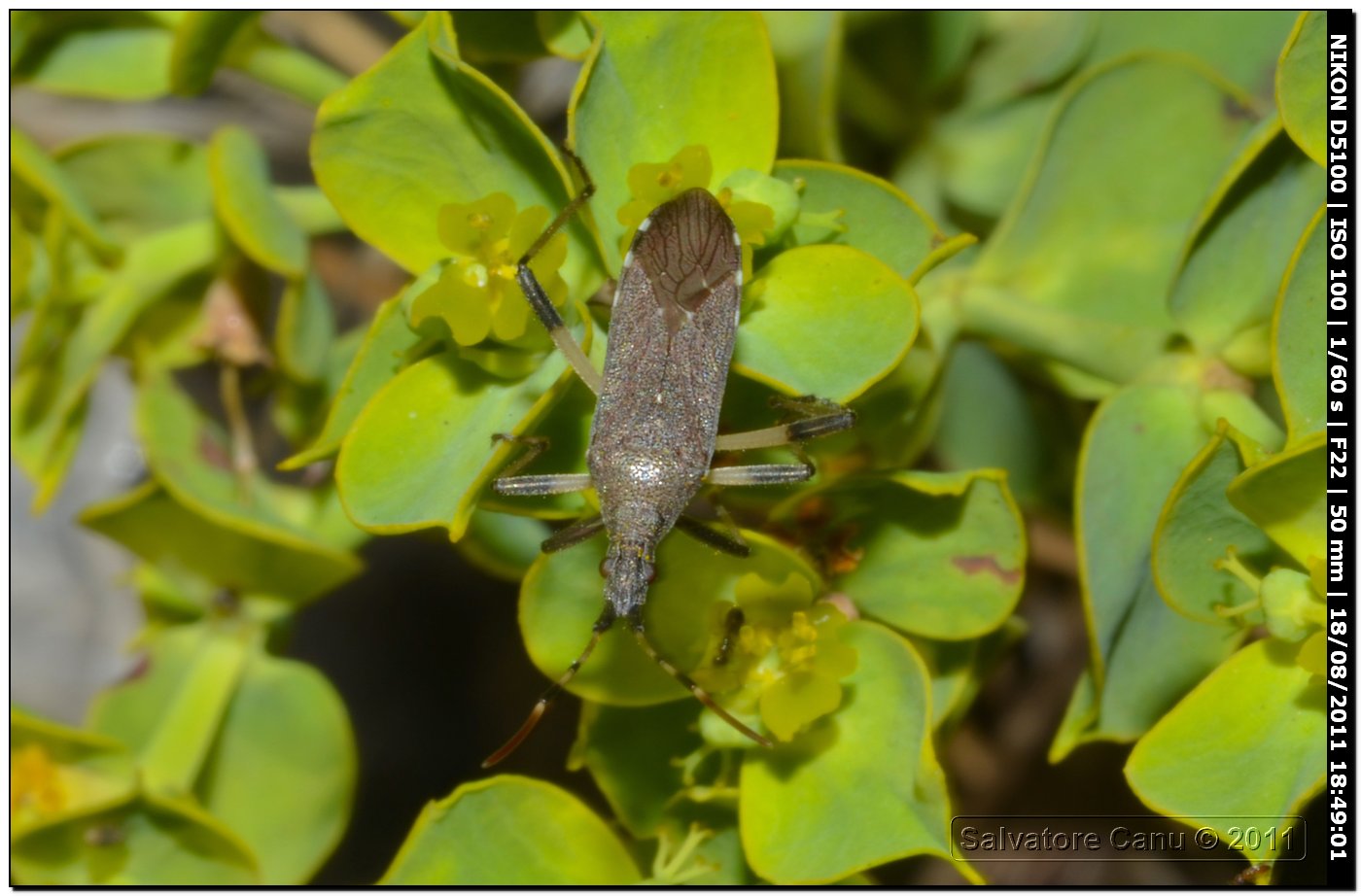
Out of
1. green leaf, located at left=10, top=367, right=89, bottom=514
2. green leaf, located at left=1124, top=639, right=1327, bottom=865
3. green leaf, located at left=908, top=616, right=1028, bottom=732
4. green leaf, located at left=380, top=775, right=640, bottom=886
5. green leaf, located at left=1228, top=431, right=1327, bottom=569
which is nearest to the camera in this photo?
green leaf, located at left=1228, top=431, right=1327, bottom=569

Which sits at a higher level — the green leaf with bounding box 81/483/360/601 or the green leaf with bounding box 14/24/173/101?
the green leaf with bounding box 14/24/173/101

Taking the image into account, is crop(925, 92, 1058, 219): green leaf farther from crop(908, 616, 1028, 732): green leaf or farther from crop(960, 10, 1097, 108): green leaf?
crop(908, 616, 1028, 732): green leaf

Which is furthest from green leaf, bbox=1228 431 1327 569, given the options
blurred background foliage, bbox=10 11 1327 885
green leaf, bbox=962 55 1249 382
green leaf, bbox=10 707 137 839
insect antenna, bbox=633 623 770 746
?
green leaf, bbox=10 707 137 839

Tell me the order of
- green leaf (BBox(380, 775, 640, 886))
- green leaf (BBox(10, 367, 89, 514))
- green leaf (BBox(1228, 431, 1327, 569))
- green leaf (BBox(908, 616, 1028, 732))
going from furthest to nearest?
green leaf (BBox(10, 367, 89, 514)), green leaf (BBox(908, 616, 1028, 732)), green leaf (BBox(380, 775, 640, 886)), green leaf (BBox(1228, 431, 1327, 569))

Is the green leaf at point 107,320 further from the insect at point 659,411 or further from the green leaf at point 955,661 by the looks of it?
the green leaf at point 955,661

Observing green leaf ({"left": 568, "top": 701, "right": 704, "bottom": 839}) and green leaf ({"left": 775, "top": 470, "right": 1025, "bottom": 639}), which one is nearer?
green leaf ({"left": 775, "top": 470, "right": 1025, "bottom": 639})

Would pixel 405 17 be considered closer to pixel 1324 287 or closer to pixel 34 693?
pixel 1324 287

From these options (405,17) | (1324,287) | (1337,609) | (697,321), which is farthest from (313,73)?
(1337,609)
